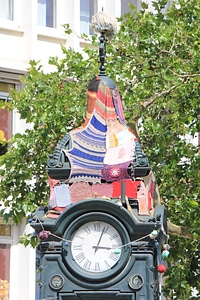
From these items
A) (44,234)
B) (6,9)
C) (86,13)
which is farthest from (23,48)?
(44,234)

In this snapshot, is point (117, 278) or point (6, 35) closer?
point (117, 278)

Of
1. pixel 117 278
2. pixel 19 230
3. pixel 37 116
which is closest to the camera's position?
pixel 117 278

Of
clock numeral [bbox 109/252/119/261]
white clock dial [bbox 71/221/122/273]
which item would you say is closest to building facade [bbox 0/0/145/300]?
white clock dial [bbox 71/221/122/273]

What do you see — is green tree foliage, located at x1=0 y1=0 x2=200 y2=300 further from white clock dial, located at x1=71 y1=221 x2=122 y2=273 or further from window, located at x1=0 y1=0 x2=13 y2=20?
window, located at x1=0 y1=0 x2=13 y2=20

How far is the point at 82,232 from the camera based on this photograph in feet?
38.3

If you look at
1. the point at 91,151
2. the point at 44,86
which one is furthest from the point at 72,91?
the point at 91,151

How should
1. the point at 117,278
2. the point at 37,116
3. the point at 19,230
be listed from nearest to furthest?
the point at 117,278, the point at 37,116, the point at 19,230

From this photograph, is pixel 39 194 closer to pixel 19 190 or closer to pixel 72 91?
pixel 19 190

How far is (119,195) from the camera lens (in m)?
11.7

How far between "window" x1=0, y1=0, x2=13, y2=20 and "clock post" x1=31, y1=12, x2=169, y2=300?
1384 cm

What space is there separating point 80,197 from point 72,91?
6.56 meters

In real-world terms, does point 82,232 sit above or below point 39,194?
below

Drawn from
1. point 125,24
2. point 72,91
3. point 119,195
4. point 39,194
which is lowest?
point 119,195

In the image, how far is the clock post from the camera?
11.5 m
